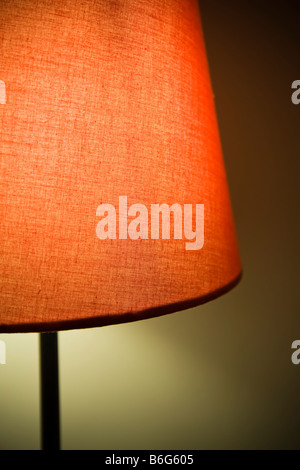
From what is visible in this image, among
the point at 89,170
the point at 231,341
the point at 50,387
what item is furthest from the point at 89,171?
the point at 231,341

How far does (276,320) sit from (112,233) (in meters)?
0.58

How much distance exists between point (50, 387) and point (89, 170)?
379 mm

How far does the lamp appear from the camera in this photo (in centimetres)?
29

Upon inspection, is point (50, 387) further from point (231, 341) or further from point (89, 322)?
point (231, 341)

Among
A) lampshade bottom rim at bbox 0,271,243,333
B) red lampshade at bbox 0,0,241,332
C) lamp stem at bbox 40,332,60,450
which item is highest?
red lampshade at bbox 0,0,241,332

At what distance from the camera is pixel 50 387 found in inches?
20.4

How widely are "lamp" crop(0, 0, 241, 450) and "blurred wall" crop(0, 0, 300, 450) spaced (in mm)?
424

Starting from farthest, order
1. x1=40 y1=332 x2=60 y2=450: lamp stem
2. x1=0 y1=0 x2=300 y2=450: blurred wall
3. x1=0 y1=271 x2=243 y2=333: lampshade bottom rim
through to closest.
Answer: x1=0 y1=0 x2=300 y2=450: blurred wall, x1=40 y1=332 x2=60 y2=450: lamp stem, x1=0 y1=271 x2=243 y2=333: lampshade bottom rim

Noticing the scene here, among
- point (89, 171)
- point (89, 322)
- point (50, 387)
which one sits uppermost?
point (89, 171)

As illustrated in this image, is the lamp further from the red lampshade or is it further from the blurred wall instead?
the blurred wall

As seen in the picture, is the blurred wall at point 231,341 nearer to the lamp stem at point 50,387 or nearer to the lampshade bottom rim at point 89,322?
the lamp stem at point 50,387

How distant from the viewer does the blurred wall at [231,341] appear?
2.30ft

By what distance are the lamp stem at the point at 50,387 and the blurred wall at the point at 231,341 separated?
0.21 m

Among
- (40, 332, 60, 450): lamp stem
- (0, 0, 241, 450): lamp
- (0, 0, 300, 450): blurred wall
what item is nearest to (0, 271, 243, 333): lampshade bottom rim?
(0, 0, 241, 450): lamp
